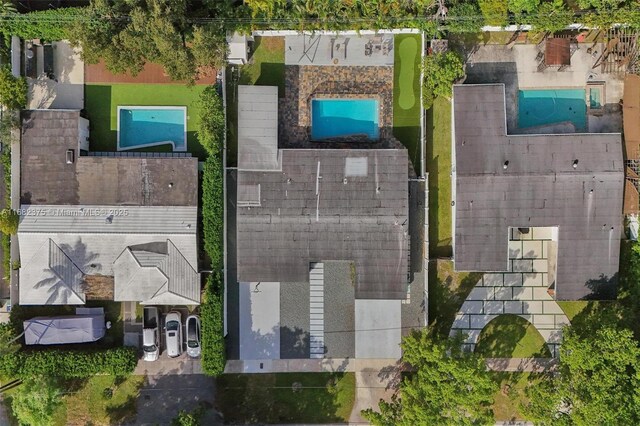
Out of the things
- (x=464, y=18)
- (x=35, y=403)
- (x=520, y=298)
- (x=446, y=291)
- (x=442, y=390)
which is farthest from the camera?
(x=446, y=291)

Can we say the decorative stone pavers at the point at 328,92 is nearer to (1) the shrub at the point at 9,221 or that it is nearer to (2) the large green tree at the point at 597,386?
(2) the large green tree at the point at 597,386

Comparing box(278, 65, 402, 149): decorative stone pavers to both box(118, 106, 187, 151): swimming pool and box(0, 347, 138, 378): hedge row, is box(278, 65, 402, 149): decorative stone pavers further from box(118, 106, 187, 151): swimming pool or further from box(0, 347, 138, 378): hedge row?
box(0, 347, 138, 378): hedge row

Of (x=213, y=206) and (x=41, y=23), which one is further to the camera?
(x=41, y=23)

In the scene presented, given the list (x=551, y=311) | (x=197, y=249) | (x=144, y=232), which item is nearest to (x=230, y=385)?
(x=197, y=249)

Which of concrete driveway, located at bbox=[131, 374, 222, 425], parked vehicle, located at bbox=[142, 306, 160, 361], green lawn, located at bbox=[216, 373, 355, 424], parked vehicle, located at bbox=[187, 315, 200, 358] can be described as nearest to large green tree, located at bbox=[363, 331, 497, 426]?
green lawn, located at bbox=[216, 373, 355, 424]

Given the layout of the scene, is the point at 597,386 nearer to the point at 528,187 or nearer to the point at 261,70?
the point at 528,187

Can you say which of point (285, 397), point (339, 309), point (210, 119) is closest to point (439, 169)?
point (339, 309)
